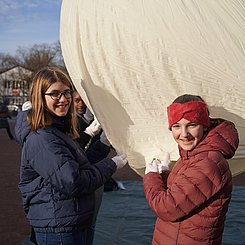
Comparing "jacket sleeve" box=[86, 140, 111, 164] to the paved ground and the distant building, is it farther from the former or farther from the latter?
the distant building

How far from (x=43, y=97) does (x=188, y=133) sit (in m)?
0.95

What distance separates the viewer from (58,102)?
106 inches

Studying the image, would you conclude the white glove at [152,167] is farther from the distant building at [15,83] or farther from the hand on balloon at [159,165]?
the distant building at [15,83]

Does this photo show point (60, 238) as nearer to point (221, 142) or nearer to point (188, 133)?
point (188, 133)

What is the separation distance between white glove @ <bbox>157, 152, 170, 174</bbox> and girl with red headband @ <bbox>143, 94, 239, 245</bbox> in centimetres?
21

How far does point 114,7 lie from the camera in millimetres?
2516

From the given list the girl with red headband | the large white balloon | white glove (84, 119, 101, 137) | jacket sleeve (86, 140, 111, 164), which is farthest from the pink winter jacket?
white glove (84, 119, 101, 137)

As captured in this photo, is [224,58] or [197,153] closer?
[197,153]

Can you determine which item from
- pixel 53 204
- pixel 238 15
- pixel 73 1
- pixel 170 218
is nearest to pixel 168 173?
pixel 170 218

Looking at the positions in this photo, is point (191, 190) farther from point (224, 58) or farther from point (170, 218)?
point (224, 58)

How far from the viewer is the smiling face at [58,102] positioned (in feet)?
8.76

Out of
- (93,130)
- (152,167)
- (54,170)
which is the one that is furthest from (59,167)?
(93,130)

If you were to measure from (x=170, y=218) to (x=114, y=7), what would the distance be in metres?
1.23

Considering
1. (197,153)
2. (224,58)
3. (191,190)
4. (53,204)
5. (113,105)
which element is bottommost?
(53,204)
